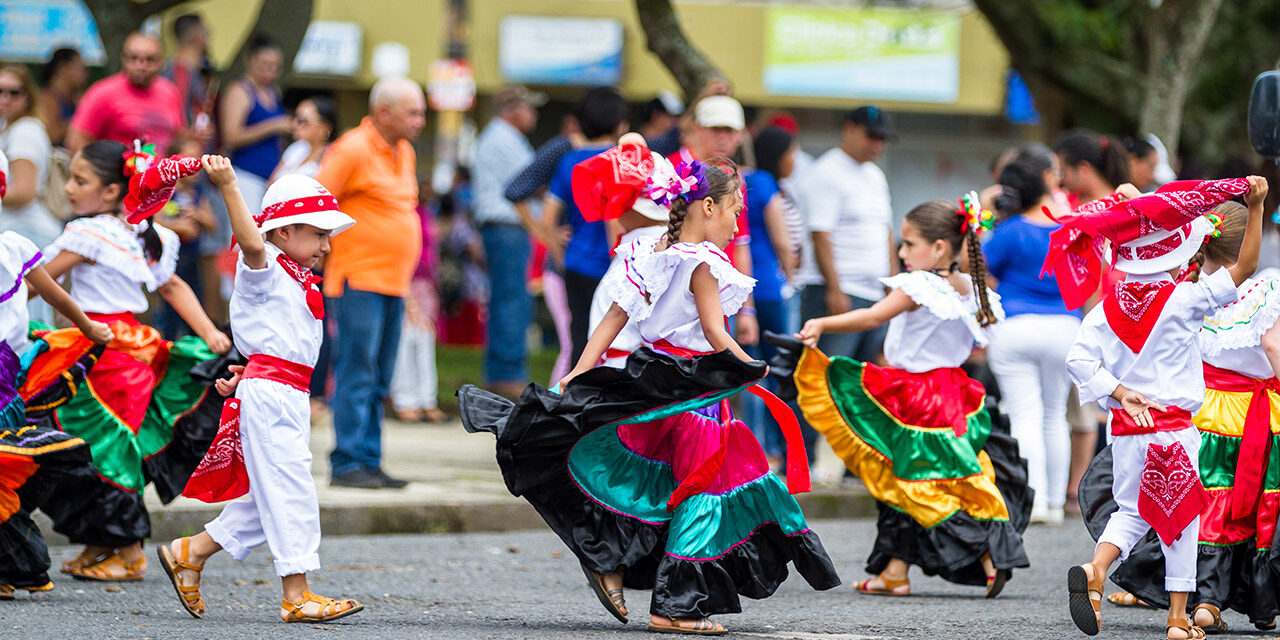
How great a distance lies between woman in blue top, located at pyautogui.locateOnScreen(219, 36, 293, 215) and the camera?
1052 centimetres

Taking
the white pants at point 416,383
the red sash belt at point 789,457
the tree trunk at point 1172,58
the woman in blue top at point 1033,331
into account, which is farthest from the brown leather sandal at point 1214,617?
the tree trunk at point 1172,58

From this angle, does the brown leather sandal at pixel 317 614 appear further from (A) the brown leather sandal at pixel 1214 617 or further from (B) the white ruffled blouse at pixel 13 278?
(A) the brown leather sandal at pixel 1214 617

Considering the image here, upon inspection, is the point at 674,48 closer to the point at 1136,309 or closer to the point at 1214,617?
the point at 1136,309

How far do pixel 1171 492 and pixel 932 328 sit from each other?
1492mm

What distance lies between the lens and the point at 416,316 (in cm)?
1174

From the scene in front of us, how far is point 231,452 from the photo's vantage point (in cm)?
559

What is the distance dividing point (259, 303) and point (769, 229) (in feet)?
13.3

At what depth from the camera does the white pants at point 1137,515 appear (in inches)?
210

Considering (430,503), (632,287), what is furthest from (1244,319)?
(430,503)

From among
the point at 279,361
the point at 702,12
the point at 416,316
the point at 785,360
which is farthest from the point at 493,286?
the point at 702,12

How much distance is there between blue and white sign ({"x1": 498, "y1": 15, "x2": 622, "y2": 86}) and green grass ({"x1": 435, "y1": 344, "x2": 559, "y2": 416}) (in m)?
6.21

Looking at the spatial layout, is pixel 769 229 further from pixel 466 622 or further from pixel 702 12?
pixel 702 12

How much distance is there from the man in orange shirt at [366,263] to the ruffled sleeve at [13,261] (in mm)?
2468

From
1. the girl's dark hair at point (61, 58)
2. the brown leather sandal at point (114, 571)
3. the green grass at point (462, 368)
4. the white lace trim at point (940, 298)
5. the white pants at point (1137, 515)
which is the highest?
the girl's dark hair at point (61, 58)
